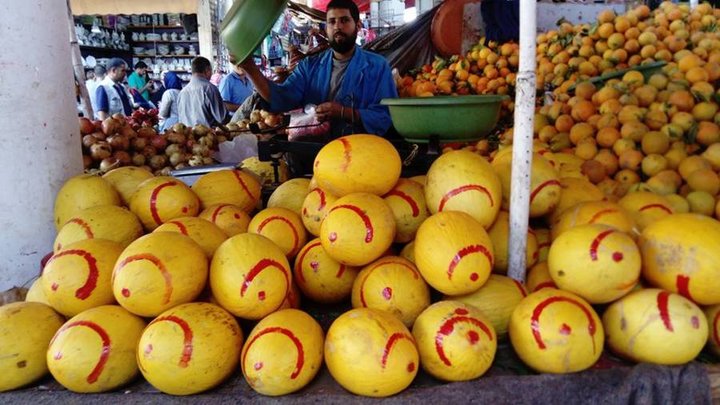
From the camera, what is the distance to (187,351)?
4.22 ft

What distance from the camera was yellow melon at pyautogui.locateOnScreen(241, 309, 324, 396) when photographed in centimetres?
128

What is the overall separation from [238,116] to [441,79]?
2959 mm

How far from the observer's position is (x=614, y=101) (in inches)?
133

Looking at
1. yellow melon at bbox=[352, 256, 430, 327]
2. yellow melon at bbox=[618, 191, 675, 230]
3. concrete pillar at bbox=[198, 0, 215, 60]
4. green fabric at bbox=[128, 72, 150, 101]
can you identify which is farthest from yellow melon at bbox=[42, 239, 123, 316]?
concrete pillar at bbox=[198, 0, 215, 60]

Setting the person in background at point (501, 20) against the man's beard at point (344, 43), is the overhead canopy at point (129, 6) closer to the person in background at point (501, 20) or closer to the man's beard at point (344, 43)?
the person in background at point (501, 20)

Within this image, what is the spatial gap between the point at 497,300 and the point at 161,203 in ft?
4.08

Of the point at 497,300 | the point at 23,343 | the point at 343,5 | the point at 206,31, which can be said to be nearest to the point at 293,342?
the point at 497,300

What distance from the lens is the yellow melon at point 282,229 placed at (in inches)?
69.0

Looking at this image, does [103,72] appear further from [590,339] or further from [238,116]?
[590,339]

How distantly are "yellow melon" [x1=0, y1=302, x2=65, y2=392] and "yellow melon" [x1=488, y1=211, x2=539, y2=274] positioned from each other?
141cm

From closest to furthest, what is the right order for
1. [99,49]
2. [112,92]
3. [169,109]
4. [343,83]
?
[343,83], [169,109], [112,92], [99,49]

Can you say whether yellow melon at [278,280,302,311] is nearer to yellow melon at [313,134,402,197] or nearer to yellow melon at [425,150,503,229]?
yellow melon at [313,134,402,197]

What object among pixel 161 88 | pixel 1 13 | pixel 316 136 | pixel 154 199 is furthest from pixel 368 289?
pixel 161 88

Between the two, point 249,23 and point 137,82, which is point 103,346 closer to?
point 249,23
